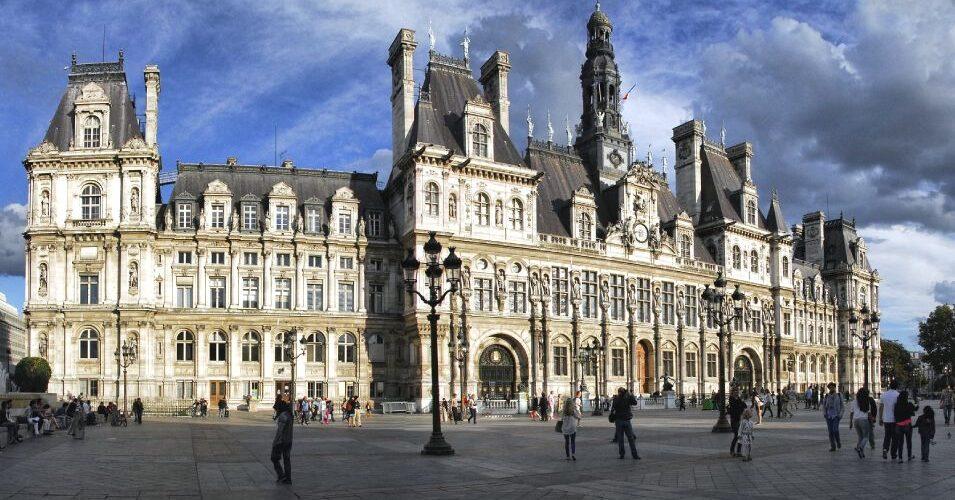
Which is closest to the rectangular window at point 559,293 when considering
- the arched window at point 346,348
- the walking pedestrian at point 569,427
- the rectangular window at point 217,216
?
the arched window at point 346,348

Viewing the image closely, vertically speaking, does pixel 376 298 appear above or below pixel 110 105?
below

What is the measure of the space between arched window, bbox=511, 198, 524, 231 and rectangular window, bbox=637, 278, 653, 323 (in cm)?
1388

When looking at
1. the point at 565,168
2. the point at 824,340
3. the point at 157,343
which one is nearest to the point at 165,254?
the point at 157,343

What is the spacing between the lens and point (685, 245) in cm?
8512

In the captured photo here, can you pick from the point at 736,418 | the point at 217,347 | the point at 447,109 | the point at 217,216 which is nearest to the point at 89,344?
the point at 217,347

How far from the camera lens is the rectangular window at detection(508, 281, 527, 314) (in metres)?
69.8

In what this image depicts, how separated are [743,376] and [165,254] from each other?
57.1m

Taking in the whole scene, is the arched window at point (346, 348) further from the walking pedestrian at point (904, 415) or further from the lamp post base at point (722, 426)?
the walking pedestrian at point (904, 415)

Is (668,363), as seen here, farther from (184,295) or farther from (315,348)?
(184,295)

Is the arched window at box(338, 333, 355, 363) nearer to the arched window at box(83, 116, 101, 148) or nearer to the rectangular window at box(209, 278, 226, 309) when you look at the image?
the rectangular window at box(209, 278, 226, 309)

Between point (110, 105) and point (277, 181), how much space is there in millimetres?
13216

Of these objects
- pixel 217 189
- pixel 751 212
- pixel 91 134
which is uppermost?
pixel 91 134

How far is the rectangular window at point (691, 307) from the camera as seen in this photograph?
82.9 meters

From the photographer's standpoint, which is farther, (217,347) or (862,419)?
(217,347)
